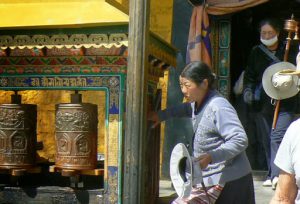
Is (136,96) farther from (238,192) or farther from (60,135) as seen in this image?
(60,135)

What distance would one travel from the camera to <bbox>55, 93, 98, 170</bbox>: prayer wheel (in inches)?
190

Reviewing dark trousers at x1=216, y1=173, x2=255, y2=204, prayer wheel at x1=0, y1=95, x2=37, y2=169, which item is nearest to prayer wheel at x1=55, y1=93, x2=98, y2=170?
prayer wheel at x1=0, y1=95, x2=37, y2=169

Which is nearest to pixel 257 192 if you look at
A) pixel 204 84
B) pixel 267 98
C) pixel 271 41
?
pixel 267 98

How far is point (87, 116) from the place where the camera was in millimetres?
4848

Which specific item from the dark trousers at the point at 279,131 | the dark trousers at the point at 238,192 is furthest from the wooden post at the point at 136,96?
the dark trousers at the point at 279,131

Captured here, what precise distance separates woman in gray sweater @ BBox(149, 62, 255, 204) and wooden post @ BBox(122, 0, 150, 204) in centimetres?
37

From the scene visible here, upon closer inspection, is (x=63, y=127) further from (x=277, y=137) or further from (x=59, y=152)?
(x=277, y=137)

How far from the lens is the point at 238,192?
12.6ft

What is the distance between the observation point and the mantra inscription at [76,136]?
190 inches

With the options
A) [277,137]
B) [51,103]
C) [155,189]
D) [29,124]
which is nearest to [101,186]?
[155,189]

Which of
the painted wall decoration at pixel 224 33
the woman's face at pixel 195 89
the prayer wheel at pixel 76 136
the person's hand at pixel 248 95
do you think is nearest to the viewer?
the woman's face at pixel 195 89

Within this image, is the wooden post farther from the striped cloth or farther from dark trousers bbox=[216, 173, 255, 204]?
dark trousers bbox=[216, 173, 255, 204]

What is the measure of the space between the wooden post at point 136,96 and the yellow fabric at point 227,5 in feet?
11.4

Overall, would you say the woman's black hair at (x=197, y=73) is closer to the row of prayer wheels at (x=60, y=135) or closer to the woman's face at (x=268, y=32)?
the row of prayer wheels at (x=60, y=135)
